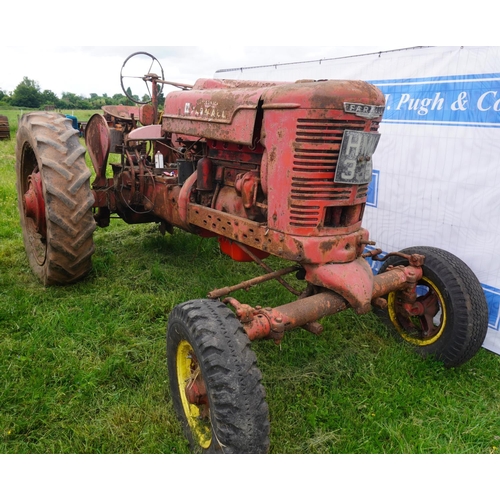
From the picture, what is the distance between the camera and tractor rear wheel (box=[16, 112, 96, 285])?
11.9ft

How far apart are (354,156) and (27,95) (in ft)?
112

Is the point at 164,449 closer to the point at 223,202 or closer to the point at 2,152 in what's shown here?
the point at 223,202

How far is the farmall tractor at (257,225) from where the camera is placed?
7.34ft

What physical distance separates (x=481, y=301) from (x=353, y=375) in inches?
38.7

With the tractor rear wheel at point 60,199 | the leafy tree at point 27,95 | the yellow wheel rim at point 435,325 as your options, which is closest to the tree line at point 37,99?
the leafy tree at point 27,95

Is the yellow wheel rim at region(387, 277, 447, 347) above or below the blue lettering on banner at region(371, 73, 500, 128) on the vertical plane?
below

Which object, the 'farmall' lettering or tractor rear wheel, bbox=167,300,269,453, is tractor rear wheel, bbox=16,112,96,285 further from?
the 'farmall' lettering

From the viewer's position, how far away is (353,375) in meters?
3.16

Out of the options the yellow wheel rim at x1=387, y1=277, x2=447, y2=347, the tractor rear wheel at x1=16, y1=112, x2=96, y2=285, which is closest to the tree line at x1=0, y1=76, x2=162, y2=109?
the tractor rear wheel at x1=16, y1=112, x2=96, y2=285

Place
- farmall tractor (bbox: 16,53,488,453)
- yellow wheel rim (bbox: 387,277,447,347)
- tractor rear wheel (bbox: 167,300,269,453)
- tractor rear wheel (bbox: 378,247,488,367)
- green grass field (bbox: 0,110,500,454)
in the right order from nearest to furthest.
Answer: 1. tractor rear wheel (bbox: 167,300,269,453)
2. farmall tractor (bbox: 16,53,488,453)
3. green grass field (bbox: 0,110,500,454)
4. tractor rear wheel (bbox: 378,247,488,367)
5. yellow wheel rim (bbox: 387,277,447,347)

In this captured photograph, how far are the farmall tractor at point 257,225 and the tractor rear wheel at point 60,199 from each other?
0.03 ft

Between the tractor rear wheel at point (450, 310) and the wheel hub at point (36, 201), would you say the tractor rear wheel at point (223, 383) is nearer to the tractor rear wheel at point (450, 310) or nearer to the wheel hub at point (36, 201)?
the tractor rear wheel at point (450, 310)

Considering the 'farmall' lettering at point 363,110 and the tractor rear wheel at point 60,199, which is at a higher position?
the 'farmall' lettering at point 363,110

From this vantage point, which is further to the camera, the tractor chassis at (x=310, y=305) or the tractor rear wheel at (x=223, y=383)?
the tractor chassis at (x=310, y=305)
